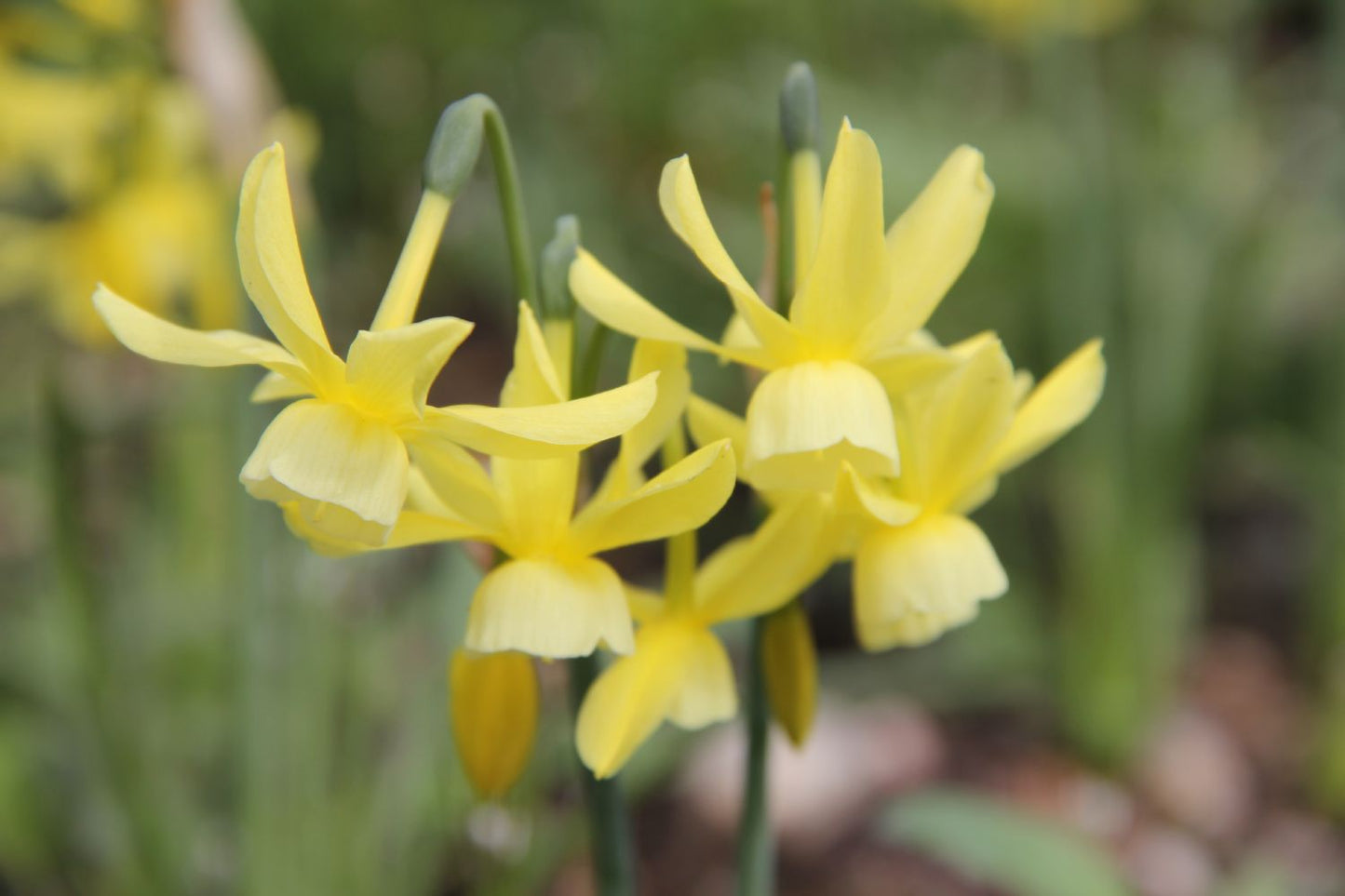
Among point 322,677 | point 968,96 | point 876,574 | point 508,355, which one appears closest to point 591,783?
point 876,574

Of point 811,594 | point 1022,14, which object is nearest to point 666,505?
point 811,594

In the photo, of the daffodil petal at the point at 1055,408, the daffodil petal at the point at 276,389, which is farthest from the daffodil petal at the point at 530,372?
the daffodil petal at the point at 1055,408

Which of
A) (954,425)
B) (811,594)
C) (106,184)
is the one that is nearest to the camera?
(954,425)

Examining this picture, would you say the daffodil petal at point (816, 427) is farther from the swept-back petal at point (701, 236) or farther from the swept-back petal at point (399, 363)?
the swept-back petal at point (399, 363)

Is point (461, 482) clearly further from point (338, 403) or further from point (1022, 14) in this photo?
point (1022, 14)

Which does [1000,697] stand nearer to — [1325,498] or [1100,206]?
[1325,498]
